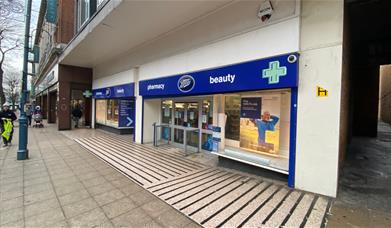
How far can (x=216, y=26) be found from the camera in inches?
191

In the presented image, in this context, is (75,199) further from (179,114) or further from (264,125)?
(179,114)

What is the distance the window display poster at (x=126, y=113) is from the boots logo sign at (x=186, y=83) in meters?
5.05

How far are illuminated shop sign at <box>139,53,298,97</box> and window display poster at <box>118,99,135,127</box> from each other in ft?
14.8

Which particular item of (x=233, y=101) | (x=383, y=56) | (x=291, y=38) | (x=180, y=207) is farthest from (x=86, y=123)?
(x=383, y=56)

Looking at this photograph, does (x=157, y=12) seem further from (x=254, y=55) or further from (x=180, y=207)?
(x=180, y=207)

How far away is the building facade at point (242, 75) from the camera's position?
10.7 feet

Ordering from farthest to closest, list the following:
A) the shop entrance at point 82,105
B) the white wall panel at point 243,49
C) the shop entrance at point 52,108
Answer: the shop entrance at point 52,108
the shop entrance at point 82,105
the white wall panel at point 243,49

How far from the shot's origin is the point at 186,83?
18.5 feet

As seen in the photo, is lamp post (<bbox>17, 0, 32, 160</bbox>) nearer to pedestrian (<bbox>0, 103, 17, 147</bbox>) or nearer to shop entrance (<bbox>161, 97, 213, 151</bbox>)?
pedestrian (<bbox>0, 103, 17, 147</bbox>)

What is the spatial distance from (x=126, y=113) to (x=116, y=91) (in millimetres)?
1302

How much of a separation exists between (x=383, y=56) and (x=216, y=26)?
23.1 ft

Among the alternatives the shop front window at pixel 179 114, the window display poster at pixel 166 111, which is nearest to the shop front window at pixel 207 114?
the shop front window at pixel 179 114

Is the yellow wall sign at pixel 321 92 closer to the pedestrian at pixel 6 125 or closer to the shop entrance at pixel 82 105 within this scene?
the pedestrian at pixel 6 125

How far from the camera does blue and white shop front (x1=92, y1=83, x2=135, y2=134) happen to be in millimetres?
8906
